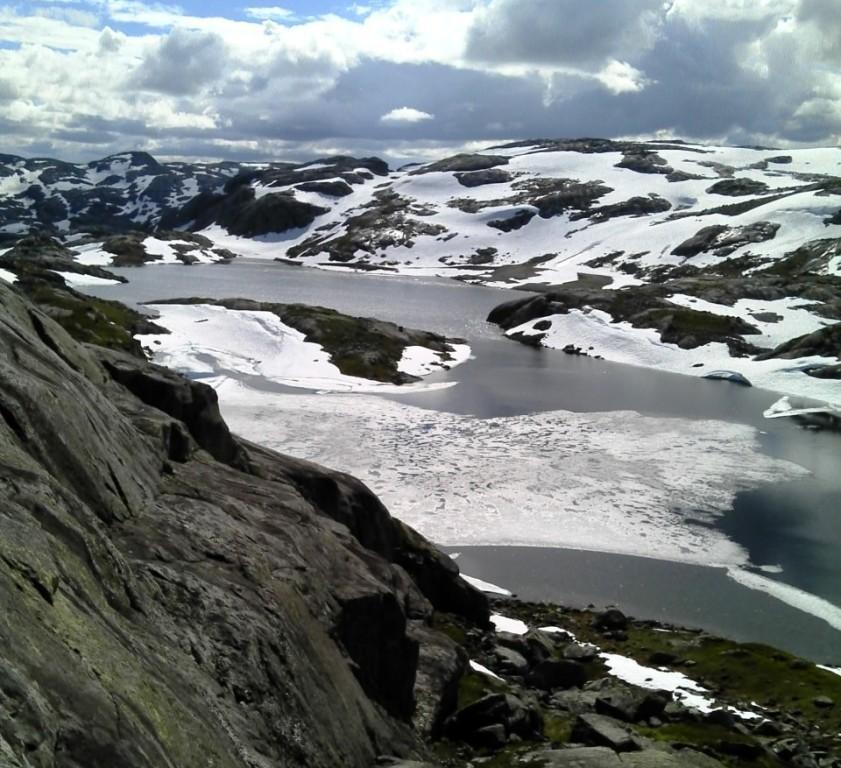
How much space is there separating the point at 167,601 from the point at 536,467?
156 ft

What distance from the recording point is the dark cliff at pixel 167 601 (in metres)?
9.82

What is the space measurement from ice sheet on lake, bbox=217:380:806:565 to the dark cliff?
21332mm

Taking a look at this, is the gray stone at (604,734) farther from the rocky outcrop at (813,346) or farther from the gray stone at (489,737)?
the rocky outcrop at (813,346)

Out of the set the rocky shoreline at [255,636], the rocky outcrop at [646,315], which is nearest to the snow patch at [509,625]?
the rocky shoreline at [255,636]

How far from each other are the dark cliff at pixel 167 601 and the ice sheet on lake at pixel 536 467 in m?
21.3

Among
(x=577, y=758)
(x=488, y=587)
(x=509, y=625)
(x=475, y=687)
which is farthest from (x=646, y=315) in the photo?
(x=577, y=758)

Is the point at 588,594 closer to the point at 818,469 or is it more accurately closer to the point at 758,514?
the point at 758,514

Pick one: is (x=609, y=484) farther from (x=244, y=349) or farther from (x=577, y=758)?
(x=244, y=349)

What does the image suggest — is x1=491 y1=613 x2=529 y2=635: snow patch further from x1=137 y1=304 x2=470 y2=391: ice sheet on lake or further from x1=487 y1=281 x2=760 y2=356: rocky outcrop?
x1=487 y1=281 x2=760 y2=356: rocky outcrop

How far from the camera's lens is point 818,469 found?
63281mm

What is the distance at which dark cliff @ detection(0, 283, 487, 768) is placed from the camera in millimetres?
9820

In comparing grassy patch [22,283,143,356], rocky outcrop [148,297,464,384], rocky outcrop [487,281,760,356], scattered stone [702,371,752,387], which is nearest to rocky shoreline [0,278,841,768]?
grassy patch [22,283,143,356]

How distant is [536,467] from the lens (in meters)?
61.0

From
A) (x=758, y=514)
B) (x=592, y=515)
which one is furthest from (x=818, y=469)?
(x=592, y=515)
